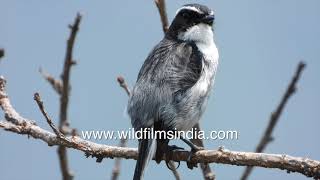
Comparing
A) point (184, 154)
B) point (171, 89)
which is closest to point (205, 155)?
point (184, 154)

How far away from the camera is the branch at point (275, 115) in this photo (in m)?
3.73

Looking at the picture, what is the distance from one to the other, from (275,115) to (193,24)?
130 centimetres

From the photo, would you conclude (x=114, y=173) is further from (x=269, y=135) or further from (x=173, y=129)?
(x=269, y=135)

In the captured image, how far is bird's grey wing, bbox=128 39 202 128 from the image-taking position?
160 inches

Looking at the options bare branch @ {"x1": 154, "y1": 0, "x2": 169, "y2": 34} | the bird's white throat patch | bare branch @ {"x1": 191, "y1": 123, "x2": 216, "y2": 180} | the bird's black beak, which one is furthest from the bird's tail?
the bird's black beak

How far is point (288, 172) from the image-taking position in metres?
A: 3.25

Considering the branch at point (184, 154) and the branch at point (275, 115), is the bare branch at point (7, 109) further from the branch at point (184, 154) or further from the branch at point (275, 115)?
the branch at point (275, 115)

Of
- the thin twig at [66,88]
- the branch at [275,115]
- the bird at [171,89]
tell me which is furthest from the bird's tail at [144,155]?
the branch at [275,115]

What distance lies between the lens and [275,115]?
3793mm

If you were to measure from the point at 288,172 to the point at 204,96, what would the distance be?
1.21 metres

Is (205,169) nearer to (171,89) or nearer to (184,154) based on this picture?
(184,154)

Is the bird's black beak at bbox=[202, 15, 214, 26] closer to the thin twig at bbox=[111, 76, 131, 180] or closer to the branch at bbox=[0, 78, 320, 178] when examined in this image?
the thin twig at bbox=[111, 76, 131, 180]

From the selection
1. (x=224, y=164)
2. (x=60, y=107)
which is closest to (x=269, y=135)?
(x=224, y=164)

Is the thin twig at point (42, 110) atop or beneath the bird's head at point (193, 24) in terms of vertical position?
beneath
